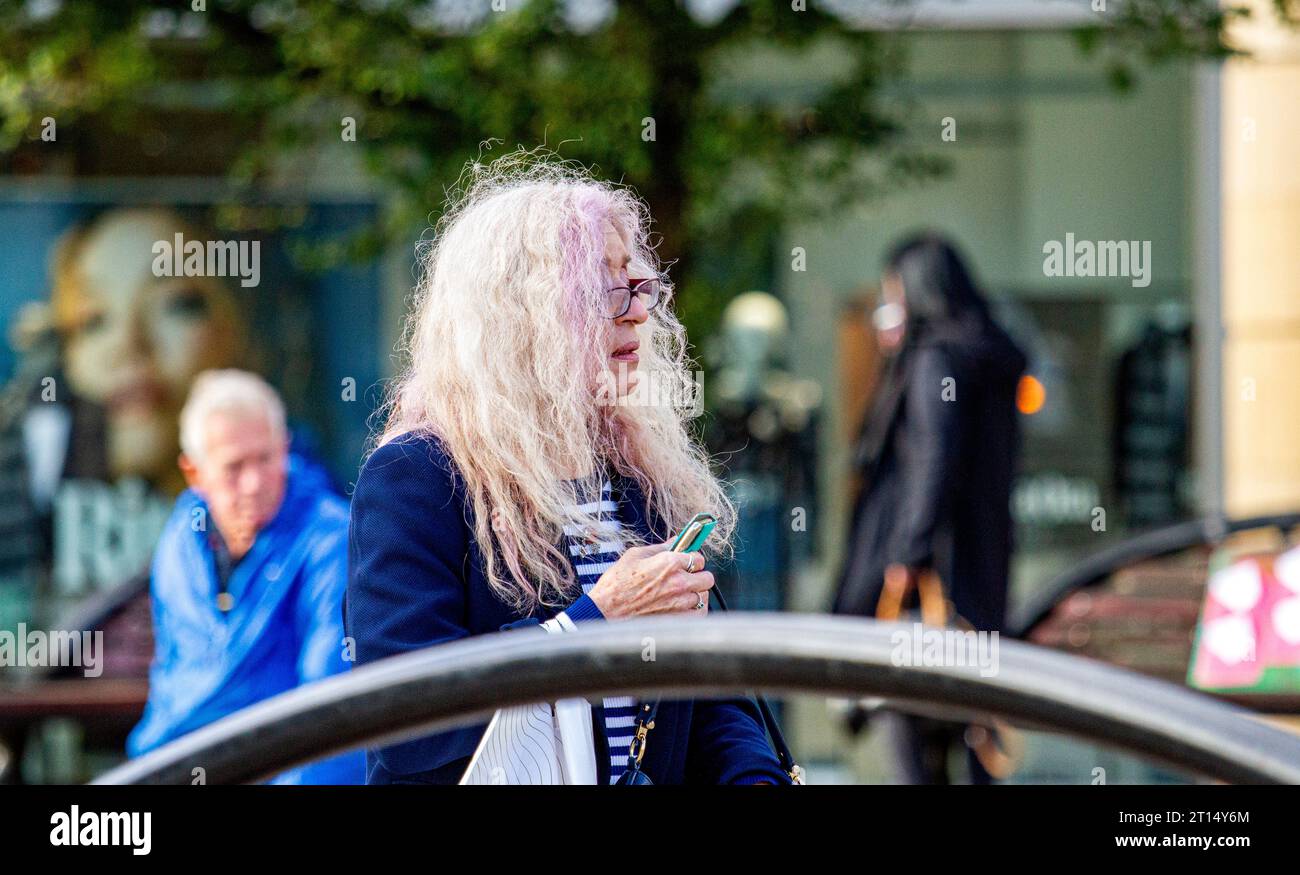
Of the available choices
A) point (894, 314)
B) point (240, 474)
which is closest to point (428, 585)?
point (240, 474)

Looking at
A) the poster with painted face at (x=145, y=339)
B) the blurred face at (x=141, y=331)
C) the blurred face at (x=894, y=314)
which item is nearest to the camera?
the blurred face at (x=894, y=314)

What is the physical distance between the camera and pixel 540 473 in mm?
2008

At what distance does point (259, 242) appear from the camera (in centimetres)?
845

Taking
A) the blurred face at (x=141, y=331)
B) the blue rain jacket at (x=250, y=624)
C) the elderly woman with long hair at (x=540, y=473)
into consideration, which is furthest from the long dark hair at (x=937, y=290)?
the blurred face at (x=141, y=331)

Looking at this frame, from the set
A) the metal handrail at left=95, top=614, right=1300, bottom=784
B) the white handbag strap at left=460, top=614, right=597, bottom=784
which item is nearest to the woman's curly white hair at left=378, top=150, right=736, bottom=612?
the white handbag strap at left=460, top=614, right=597, bottom=784

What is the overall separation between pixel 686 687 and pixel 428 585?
78 centimetres

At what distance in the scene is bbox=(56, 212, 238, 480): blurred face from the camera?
367 inches

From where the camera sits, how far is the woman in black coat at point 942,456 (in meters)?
5.53

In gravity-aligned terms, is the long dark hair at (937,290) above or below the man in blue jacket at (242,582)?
above

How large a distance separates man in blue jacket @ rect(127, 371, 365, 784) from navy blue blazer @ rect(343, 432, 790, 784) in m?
1.15

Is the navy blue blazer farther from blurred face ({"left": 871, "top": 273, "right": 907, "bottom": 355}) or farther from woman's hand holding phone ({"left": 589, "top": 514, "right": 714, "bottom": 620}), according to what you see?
blurred face ({"left": 871, "top": 273, "right": 907, "bottom": 355})

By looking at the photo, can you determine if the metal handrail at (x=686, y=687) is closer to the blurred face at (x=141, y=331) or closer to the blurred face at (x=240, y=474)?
the blurred face at (x=240, y=474)

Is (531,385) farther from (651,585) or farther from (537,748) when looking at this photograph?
(537,748)
